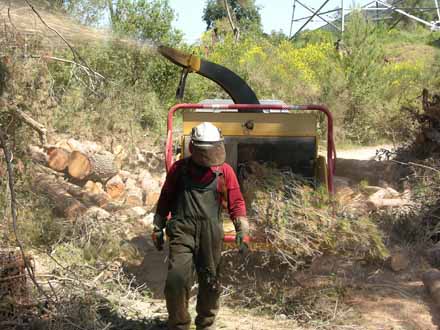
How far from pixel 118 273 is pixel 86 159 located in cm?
420

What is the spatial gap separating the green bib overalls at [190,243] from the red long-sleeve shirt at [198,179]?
5 centimetres

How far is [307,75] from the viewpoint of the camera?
1902 cm

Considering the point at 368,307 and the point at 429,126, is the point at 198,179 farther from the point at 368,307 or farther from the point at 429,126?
the point at 429,126

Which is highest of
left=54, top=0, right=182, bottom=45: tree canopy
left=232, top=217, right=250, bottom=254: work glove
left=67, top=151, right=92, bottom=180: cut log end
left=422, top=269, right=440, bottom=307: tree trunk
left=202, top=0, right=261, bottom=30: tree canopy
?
left=202, top=0, right=261, bottom=30: tree canopy

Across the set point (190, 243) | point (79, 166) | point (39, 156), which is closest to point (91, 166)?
point (79, 166)

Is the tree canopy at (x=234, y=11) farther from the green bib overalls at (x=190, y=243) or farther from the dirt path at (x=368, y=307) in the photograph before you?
the green bib overalls at (x=190, y=243)

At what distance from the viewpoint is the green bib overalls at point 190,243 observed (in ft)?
14.6

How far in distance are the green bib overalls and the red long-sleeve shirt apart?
0.05 m

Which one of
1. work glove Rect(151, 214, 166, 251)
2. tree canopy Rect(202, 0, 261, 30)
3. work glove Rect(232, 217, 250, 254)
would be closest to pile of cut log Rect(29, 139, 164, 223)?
work glove Rect(151, 214, 166, 251)

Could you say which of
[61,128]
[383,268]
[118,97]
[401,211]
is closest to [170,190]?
[383,268]

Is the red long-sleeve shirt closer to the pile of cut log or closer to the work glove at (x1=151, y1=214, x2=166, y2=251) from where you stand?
the work glove at (x1=151, y1=214, x2=166, y2=251)

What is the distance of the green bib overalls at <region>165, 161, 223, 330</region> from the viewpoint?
4449mm

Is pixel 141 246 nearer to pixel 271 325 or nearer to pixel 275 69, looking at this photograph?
pixel 271 325

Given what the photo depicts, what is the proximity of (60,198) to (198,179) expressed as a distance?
4.27 meters
